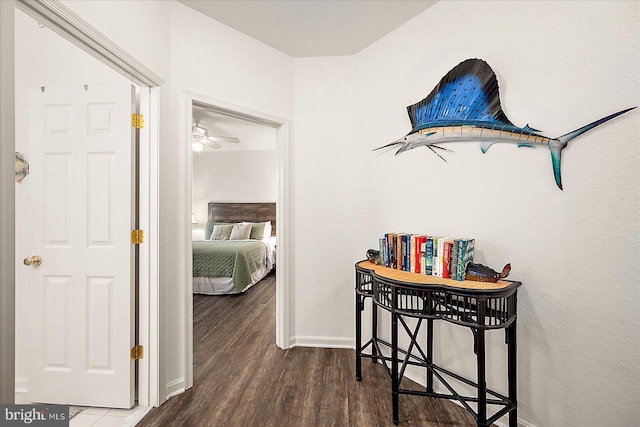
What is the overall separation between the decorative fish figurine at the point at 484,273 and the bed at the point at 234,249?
353cm

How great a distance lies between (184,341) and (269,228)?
166 inches

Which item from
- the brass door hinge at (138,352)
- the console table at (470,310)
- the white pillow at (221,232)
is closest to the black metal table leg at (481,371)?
the console table at (470,310)

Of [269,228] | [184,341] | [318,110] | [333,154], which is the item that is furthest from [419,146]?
[269,228]

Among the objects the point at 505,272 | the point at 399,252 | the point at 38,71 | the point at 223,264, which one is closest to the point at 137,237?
the point at 38,71

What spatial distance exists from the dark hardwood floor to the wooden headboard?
141 inches

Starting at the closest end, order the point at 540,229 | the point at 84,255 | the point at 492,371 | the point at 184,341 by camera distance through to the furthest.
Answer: the point at 540,229 → the point at 492,371 → the point at 84,255 → the point at 184,341

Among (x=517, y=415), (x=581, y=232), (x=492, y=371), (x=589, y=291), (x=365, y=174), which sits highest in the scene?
(x=365, y=174)

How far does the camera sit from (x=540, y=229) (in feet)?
5.18

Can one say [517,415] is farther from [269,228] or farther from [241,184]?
[241,184]

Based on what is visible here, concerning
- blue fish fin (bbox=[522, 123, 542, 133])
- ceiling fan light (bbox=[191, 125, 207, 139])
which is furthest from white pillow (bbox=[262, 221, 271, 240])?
blue fish fin (bbox=[522, 123, 542, 133])

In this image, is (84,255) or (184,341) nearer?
(84,255)

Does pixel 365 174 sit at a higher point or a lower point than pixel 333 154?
lower

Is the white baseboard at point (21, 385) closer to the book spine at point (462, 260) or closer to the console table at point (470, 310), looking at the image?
the console table at point (470, 310)

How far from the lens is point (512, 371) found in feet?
5.15
